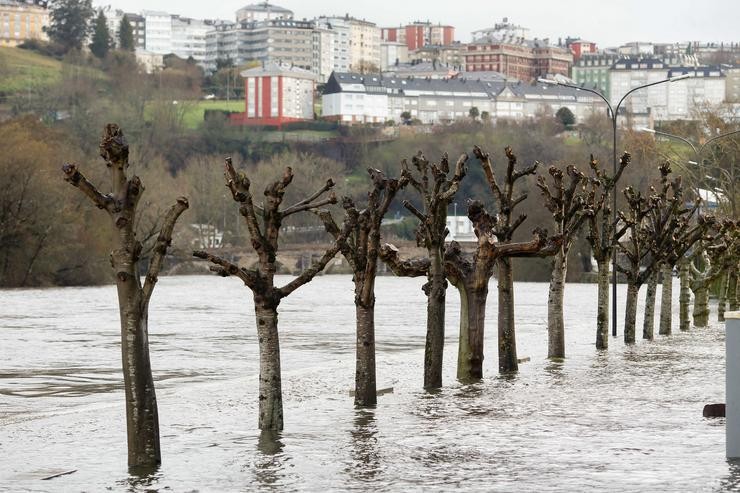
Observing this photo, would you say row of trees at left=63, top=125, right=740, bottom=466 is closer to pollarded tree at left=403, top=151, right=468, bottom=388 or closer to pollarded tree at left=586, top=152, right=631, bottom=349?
pollarded tree at left=403, top=151, right=468, bottom=388

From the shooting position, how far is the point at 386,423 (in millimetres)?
24828

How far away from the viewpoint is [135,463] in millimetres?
20375

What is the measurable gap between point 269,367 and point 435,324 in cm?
767

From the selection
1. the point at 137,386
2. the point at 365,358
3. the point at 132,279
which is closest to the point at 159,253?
the point at 132,279

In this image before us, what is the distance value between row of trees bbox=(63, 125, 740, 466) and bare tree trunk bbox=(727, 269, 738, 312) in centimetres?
310

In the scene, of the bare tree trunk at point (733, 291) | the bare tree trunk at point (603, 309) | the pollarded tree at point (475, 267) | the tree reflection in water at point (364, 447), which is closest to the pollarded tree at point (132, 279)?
the tree reflection in water at point (364, 447)

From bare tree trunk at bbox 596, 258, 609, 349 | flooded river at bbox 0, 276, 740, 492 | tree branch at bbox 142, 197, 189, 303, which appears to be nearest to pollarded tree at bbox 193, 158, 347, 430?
flooded river at bbox 0, 276, 740, 492

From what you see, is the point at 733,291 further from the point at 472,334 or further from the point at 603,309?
the point at 472,334

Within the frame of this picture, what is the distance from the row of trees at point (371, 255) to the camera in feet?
65.5

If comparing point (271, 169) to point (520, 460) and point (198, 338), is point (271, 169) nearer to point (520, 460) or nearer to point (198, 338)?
point (198, 338)

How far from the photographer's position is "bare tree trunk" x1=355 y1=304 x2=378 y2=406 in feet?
88.3

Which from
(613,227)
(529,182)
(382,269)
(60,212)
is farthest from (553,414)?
(382,269)

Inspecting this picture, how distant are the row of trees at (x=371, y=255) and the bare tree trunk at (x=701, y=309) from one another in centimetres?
403

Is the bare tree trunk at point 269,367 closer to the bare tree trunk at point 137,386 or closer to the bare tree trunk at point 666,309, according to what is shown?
the bare tree trunk at point 137,386
